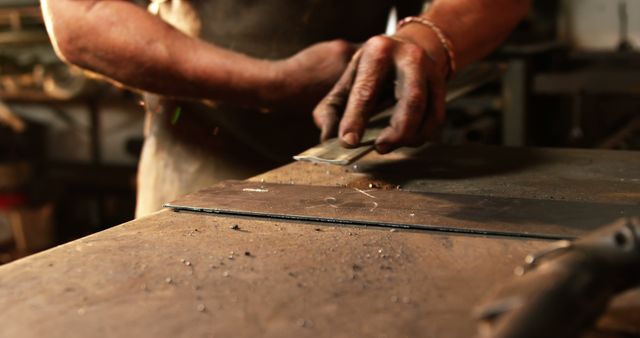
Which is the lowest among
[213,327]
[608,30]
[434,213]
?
[213,327]

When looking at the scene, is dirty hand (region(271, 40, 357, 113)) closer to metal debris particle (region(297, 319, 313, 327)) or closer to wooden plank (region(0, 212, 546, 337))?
wooden plank (region(0, 212, 546, 337))

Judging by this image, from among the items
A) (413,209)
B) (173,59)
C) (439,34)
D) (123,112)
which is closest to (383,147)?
(413,209)

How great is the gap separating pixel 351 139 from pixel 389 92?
0.21 meters

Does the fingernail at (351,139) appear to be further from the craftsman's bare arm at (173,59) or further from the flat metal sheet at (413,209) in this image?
the craftsman's bare arm at (173,59)

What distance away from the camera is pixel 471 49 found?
5.18ft

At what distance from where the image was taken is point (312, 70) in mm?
1389

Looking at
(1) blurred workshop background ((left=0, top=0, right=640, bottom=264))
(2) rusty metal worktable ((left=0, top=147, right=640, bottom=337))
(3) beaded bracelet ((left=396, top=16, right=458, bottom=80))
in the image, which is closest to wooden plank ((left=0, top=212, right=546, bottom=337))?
(2) rusty metal worktable ((left=0, top=147, right=640, bottom=337))

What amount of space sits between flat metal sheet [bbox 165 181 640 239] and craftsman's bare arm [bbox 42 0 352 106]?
0.39m

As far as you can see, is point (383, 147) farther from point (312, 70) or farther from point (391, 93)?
point (312, 70)

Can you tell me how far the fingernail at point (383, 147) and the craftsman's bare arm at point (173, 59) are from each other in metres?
0.27

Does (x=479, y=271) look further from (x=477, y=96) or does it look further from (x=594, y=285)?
(x=477, y=96)

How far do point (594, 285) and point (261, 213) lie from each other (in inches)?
19.2

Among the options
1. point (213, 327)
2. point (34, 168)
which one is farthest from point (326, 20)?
point (34, 168)

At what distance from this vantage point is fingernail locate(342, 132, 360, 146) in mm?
1113
